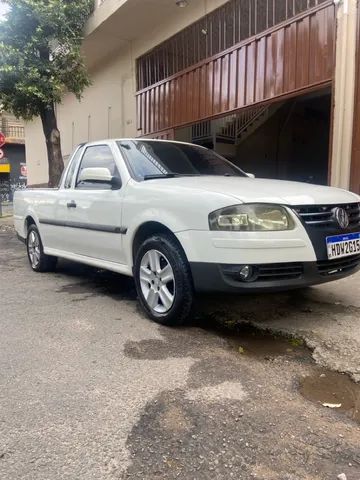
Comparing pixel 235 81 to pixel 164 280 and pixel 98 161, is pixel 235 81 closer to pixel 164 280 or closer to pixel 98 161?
pixel 98 161

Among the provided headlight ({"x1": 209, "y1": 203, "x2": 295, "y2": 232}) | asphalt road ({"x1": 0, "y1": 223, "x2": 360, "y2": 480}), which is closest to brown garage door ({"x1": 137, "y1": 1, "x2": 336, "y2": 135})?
asphalt road ({"x1": 0, "y1": 223, "x2": 360, "y2": 480})

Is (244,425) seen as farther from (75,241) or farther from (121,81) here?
(121,81)

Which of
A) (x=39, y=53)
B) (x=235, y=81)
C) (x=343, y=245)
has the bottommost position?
(x=343, y=245)

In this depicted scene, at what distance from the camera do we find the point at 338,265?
3680 mm

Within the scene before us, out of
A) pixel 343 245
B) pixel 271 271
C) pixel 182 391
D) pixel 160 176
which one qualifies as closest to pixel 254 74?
pixel 160 176

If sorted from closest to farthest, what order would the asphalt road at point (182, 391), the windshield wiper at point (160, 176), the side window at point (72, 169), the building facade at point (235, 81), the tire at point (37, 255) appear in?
the asphalt road at point (182, 391)
the windshield wiper at point (160, 176)
the side window at point (72, 169)
the tire at point (37, 255)
the building facade at point (235, 81)

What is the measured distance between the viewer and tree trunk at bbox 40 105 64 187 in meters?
11.6

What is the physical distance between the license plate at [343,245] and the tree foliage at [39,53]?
27.9 feet

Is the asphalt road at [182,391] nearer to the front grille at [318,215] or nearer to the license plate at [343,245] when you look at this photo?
the license plate at [343,245]

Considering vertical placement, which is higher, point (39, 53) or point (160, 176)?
point (39, 53)

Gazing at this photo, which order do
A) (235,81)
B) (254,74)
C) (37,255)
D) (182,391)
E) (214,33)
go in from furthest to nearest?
1. (214,33)
2. (235,81)
3. (254,74)
4. (37,255)
5. (182,391)

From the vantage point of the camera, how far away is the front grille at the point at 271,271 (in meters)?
3.36

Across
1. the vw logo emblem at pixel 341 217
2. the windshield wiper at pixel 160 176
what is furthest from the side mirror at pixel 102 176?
the vw logo emblem at pixel 341 217

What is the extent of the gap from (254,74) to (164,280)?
238 inches
